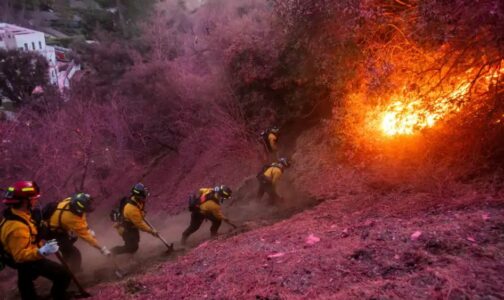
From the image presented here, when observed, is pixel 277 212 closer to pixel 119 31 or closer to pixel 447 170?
pixel 447 170

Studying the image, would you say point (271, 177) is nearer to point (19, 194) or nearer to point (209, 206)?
point (209, 206)

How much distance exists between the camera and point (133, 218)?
26.3 ft

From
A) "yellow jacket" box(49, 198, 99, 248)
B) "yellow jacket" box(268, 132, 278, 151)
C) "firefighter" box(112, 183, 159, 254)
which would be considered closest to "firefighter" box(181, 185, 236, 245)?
"firefighter" box(112, 183, 159, 254)

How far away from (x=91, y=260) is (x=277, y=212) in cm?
501

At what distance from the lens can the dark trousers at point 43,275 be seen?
558 centimetres

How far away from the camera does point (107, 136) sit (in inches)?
846

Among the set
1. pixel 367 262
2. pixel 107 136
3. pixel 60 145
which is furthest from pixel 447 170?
pixel 107 136

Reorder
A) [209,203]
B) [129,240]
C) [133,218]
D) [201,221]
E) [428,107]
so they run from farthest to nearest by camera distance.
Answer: [201,221] < [209,203] < [129,240] < [428,107] < [133,218]

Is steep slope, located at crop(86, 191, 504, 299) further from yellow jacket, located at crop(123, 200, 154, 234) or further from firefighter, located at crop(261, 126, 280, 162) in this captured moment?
firefighter, located at crop(261, 126, 280, 162)

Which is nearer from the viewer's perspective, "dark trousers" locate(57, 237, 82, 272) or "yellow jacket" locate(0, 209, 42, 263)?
"yellow jacket" locate(0, 209, 42, 263)

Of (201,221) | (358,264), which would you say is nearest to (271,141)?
(201,221)

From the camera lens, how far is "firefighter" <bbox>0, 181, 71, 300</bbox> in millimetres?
5391

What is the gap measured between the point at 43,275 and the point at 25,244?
623 mm

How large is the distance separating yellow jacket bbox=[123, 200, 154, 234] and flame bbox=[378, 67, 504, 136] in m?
6.38
